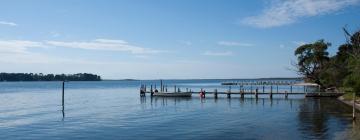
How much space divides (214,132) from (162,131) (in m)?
4.30

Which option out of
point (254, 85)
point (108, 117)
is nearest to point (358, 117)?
point (108, 117)

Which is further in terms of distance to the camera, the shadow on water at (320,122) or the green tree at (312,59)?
the green tree at (312,59)

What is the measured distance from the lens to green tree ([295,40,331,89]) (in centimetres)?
10456

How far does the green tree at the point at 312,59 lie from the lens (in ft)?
343

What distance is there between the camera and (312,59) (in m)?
106

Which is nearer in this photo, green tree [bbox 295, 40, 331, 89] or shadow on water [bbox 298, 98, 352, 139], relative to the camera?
shadow on water [bbox 298, 98, 352, 139]

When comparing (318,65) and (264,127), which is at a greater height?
(318,65)

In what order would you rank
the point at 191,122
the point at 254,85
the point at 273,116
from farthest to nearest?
the point at 254,85, the point at 273,116, the point at 191,122

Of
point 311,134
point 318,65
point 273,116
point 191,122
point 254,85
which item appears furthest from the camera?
point 254,85

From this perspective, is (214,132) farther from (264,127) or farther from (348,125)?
(348,125)

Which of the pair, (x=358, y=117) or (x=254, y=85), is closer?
(x=358, y=117)

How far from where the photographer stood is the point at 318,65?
10556 centimetres

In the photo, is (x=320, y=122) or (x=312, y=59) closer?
(x=320, y=122)

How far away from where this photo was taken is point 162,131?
1496 inches
